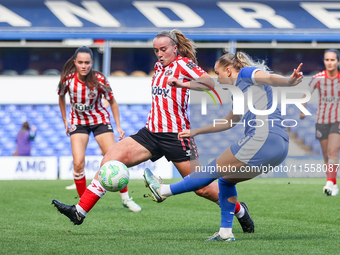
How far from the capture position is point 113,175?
4.70 m

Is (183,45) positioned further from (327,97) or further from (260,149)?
(327,97)

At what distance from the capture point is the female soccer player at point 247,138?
406 cm

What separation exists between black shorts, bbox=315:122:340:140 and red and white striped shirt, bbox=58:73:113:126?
3.92m

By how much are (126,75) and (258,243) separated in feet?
48.4

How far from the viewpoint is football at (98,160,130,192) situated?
4691 mm

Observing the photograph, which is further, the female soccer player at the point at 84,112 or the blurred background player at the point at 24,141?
the blurred background player at the point at 24,141

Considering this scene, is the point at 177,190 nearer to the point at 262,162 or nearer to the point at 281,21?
the point at 262,162

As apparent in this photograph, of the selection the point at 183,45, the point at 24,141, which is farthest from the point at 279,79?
the point at 24,141

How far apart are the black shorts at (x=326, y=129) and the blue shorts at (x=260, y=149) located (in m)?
4.80

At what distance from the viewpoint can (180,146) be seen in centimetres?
487

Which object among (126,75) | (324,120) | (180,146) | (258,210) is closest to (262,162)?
(180,146)

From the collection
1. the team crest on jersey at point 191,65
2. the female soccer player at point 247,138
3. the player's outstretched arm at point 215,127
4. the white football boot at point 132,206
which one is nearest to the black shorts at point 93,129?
the white football boot at point 132,206

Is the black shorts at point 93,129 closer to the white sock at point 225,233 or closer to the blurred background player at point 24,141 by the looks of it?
the white sock at point 225,233

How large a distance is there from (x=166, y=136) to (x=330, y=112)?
4710 mm
